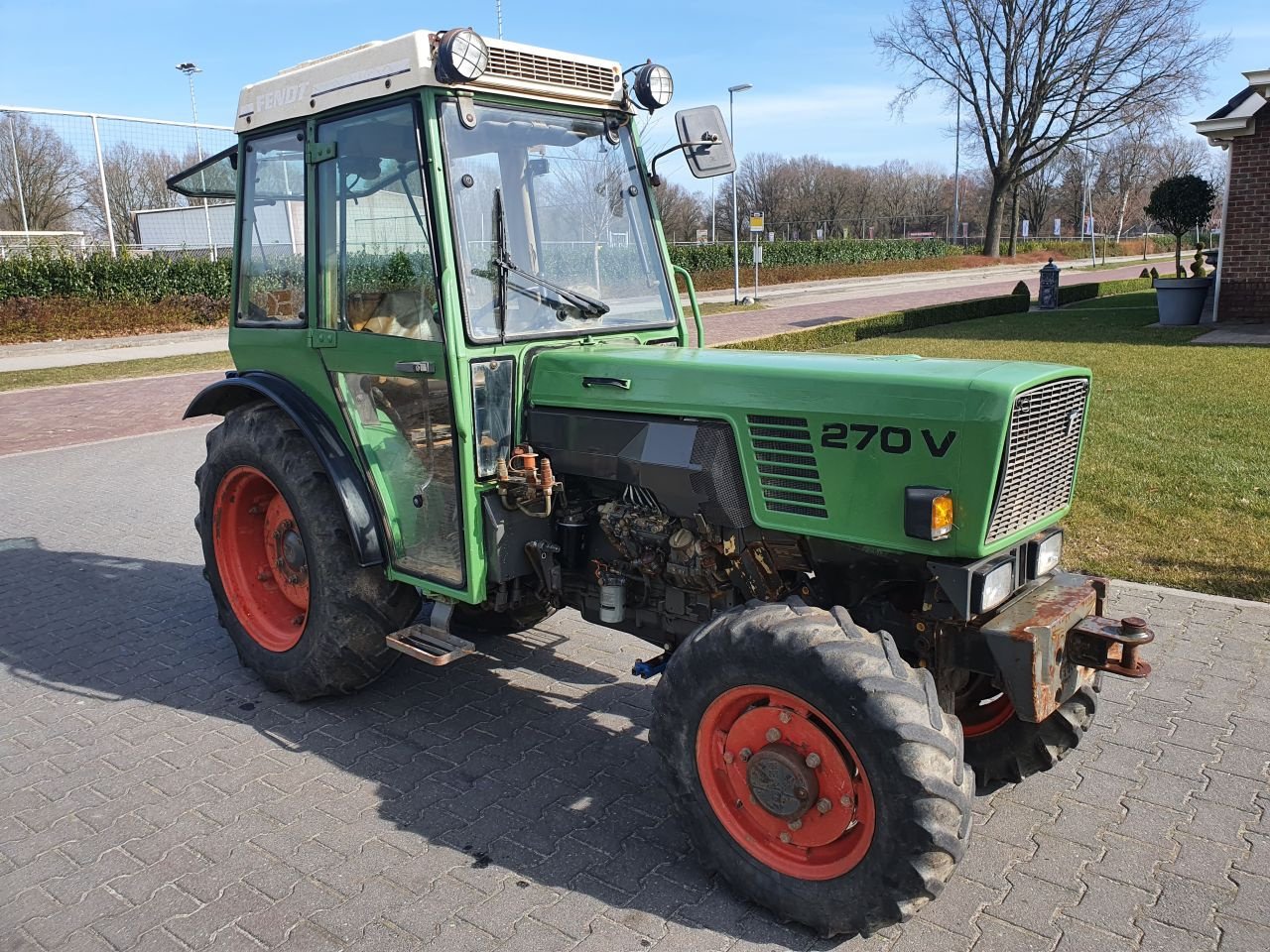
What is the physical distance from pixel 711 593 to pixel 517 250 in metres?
1.51

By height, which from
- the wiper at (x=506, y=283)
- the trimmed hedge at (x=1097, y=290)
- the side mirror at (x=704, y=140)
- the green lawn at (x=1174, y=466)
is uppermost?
the side mirror at (x=704, y=140)

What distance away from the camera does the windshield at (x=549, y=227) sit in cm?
357

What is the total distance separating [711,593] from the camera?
3.48 m

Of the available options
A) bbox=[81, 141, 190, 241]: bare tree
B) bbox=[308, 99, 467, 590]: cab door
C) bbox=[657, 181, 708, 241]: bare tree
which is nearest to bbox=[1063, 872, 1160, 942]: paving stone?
bbox=[308, 99, 467, 590]: cab door

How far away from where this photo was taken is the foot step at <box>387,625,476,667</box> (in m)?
3.72

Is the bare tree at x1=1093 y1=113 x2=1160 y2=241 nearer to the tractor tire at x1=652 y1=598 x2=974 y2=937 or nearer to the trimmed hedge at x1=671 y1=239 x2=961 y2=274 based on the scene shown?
the trimmed hedge at x1=671 y1=239 x2=961 y2=274

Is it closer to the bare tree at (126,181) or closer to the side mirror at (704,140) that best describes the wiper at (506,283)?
the side mirror at (704,140)

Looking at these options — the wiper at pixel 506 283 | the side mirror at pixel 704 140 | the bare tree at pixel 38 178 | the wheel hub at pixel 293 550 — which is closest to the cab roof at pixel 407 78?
the side mirror at pixel 704 140

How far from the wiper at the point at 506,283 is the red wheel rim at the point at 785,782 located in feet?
5.45

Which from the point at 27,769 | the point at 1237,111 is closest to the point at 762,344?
the point at 1237,111

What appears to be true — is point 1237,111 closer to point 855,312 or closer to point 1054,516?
point 855,312

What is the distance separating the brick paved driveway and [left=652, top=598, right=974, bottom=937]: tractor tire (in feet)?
0.61

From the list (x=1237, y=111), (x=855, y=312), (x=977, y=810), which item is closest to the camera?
(x=977, y=810)

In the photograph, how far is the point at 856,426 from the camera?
9.54ft
